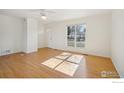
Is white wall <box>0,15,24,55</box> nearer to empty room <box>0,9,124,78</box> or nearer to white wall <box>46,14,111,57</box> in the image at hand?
empty room <box>0,9,124,78</box>

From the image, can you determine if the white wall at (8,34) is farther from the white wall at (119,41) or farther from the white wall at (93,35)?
the white wall at (119,41)

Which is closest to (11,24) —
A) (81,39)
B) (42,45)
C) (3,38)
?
(3,38)

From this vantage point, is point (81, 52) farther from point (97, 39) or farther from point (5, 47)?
point (5, 47)

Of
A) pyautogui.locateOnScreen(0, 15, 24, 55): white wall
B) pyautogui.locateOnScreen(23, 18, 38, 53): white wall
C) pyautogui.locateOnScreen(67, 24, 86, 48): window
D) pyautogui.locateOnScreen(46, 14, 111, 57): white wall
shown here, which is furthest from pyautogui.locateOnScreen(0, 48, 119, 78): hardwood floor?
pyautogui.locateOnScreen(23, 18, 38, 53): white wall

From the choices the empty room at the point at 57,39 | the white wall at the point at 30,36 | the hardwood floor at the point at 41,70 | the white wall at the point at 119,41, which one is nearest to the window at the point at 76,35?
the empty room at the point at 57,39

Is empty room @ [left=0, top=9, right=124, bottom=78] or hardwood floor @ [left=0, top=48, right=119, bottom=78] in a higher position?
empty room @ [left=0, top=9, right=124, bottom=78]

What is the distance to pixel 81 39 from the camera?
4457 mm

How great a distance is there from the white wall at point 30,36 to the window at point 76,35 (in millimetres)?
1548

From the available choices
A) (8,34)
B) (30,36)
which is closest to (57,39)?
(30,36)

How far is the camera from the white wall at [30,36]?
4434mm

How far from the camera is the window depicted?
4417 millimetres

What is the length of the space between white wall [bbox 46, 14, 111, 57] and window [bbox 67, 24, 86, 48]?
189mm
